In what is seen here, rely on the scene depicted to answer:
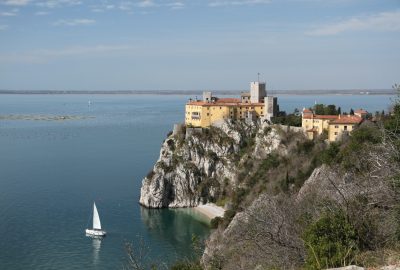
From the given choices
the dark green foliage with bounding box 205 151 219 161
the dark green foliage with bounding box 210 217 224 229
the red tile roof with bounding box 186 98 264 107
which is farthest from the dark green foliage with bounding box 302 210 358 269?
the red tile roof with bounding box 186 98 264 107

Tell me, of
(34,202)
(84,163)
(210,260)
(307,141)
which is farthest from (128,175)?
(210,260)

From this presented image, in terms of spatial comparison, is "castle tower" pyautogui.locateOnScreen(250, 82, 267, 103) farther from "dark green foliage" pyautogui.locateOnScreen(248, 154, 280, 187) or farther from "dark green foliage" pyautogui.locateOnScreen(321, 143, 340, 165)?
"dark green foliage" pyautogui.locateOnScreen(321, 143, 340, 165)

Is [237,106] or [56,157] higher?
[237,106]

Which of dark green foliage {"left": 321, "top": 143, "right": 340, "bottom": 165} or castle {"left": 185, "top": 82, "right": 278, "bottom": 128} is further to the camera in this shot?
castle {"left": 185, "top": 82, "right": 278, "bottom": 128}

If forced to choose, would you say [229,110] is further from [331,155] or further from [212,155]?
[331,155]

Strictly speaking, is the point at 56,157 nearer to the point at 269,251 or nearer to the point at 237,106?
the point at 237,106

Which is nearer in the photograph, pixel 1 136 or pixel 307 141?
pixel 307 141

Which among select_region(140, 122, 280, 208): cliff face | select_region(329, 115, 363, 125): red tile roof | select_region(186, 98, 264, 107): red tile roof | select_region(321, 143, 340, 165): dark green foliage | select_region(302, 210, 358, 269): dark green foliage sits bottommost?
select_region(140, 122, 280, 208): cliff face
